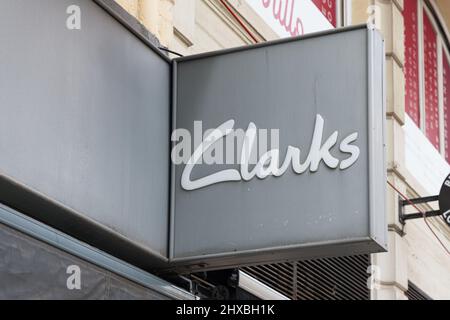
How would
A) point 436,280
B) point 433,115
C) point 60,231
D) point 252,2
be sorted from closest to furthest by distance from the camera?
point 60,231, point 252,2, point 436,280, point 433,115

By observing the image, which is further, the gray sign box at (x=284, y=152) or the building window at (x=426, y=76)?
the building window at (x=426, y=76)

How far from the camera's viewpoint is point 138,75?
8484 millimetres

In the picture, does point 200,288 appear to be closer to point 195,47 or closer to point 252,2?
point 195,47

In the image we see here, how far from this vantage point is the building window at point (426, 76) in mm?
16172

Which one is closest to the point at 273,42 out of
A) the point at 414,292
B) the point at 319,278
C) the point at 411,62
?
the point at 319,278

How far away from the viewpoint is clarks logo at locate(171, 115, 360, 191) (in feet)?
26.6

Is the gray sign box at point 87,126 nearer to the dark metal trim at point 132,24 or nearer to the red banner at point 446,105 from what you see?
the dark metal trim at point 132,24

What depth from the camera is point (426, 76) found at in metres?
17.0

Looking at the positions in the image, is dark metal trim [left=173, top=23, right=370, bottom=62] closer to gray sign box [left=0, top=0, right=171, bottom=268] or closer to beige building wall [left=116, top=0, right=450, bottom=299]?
gray sign box [left=0, top=0, right=171, bottom=268]

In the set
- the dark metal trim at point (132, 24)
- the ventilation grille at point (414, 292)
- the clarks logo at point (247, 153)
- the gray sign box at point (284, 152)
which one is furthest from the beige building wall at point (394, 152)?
the clarks logo at point (247, 153)

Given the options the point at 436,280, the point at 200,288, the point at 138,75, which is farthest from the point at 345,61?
the point at 436,280

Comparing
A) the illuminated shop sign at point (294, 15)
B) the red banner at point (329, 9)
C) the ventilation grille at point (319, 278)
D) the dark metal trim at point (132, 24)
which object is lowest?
the ventilation grille at point (319, 278)
